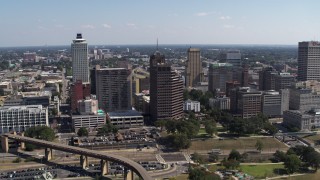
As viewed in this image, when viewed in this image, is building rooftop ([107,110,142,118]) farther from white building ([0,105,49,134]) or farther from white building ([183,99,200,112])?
white building ([183,99,200,112])

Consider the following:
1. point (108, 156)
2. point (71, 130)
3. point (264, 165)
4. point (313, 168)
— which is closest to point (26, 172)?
point (108, 156)

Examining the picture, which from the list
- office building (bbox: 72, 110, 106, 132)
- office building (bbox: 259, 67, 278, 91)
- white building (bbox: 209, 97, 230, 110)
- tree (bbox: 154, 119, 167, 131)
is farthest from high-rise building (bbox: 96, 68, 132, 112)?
office building (bbox: 259, 67, 278, 91)

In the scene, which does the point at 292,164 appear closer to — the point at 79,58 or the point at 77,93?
the point at 77,93

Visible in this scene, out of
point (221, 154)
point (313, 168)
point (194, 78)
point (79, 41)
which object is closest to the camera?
point (313, 168)

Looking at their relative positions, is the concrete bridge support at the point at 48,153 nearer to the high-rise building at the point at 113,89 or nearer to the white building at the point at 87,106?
the white building at the point at 87,106

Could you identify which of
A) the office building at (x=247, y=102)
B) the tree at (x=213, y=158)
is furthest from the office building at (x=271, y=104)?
the tree at (x=213, y=158)

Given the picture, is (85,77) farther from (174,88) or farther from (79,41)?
(174,88)
